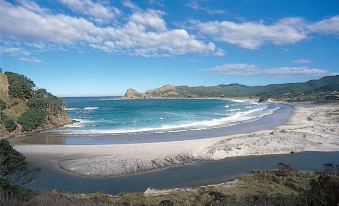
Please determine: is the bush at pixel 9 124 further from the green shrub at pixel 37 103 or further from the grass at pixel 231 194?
the grass at pixel 231 194

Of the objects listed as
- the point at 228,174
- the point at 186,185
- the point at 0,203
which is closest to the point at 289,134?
the point at 228,174

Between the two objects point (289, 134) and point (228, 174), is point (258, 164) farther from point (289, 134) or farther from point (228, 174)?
point (289, 134)

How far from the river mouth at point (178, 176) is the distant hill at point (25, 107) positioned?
30.4 meters

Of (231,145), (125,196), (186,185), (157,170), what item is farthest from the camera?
(231,145)

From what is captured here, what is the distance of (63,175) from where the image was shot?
29.8m

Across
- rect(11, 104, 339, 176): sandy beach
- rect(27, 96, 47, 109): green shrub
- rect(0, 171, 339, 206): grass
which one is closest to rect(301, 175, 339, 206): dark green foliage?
rect(0, 171, 339, 206): grass

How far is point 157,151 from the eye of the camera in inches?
1449

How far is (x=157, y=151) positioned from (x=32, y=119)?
3404 centimetres

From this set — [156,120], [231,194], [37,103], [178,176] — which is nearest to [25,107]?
[37,103]

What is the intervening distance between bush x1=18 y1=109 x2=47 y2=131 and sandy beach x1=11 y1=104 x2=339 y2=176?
54.7ft

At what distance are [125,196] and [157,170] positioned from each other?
8463 millimetres

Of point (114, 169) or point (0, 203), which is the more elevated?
point (0, 203)

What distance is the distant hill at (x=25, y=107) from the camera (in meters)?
61.2

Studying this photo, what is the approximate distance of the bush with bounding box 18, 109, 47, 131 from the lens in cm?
6122
